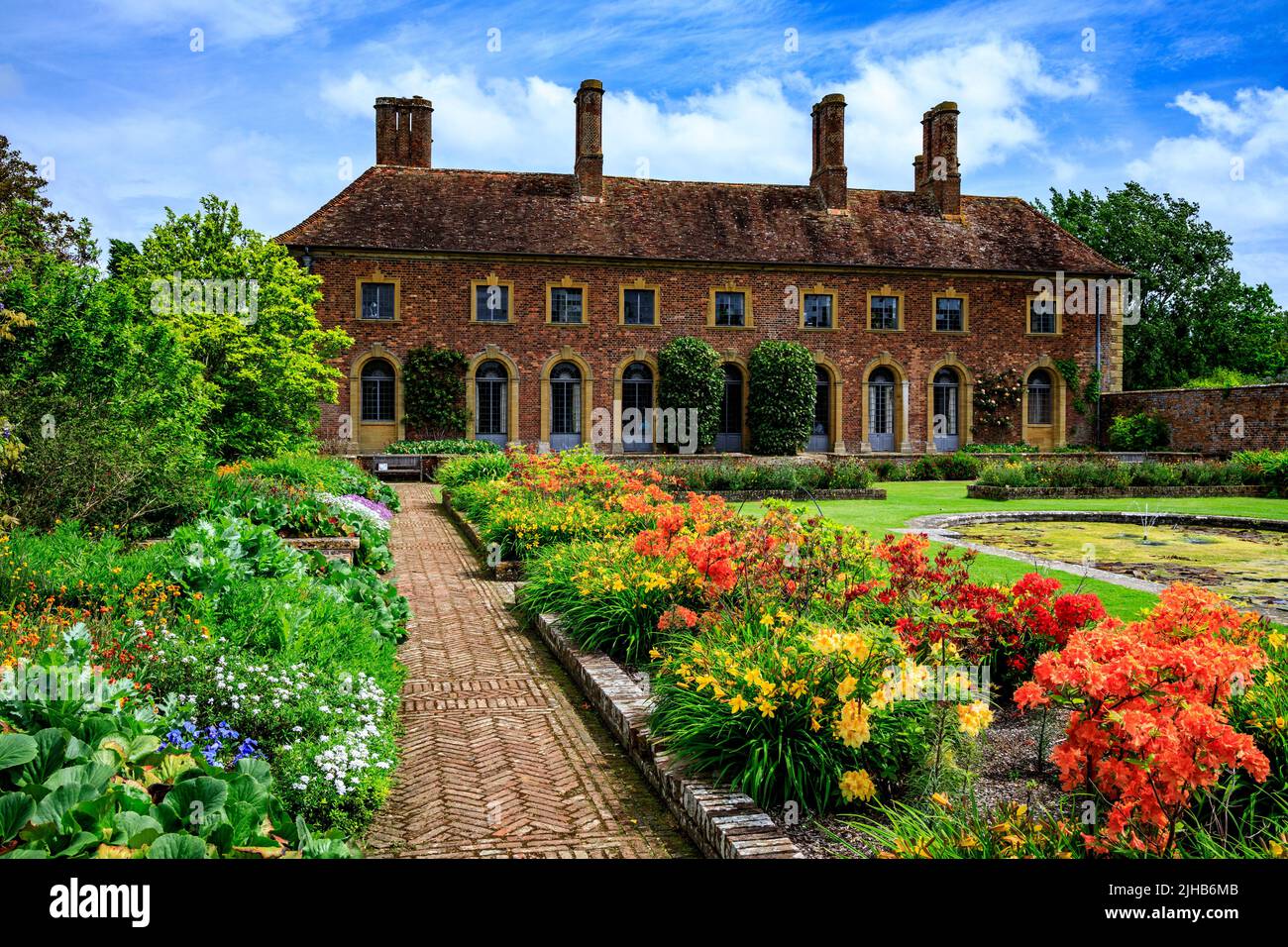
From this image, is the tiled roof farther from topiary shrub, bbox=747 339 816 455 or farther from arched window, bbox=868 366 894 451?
arched window, bbox=868 366 894 451

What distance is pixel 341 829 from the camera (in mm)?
3984

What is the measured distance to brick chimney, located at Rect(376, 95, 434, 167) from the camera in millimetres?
31297

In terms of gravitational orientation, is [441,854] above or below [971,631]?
below

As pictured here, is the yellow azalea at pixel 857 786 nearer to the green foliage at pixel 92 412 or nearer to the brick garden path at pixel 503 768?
the brick garden path at pixel 503 768

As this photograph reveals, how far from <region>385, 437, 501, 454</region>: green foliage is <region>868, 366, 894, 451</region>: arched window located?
43.1ft

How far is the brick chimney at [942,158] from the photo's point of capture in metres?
33.1

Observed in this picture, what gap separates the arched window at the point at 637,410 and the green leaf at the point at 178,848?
92.1 feet

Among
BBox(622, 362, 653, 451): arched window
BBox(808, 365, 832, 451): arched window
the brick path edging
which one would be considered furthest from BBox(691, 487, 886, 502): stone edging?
the brick path edging

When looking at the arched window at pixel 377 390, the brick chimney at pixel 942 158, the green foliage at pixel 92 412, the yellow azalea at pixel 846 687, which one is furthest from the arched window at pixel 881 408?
the yellow azalea at pixel 846 687

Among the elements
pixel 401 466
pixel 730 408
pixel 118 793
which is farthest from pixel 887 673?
pixel 730 408

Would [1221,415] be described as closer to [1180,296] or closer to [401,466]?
[1180,296]
